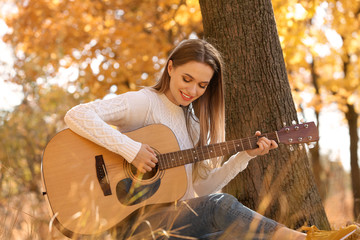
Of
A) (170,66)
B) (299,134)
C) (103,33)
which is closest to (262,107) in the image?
(299,134)

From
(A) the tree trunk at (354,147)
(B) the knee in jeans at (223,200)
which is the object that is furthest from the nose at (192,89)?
(A) the tree trunk at (354,147)

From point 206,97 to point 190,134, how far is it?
340 millimetres

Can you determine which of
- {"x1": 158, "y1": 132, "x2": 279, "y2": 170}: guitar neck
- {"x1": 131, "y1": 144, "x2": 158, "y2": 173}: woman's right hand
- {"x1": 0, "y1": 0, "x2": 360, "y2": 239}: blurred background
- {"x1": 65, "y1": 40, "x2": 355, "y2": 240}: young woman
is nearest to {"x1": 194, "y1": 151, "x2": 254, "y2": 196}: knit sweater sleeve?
{"x1": 65, "y1": 40, "x2": 355, "y2": 240}: young woman

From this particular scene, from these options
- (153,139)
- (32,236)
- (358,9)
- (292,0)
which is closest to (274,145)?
(153,139)

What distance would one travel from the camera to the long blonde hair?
120 inches

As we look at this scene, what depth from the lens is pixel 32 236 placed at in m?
2.56

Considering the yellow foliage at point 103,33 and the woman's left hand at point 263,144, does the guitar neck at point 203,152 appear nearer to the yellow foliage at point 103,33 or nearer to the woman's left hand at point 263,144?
the woman's left hand at point 263,144

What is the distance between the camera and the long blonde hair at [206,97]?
305cm

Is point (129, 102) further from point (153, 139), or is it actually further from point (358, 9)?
point (358, 9)

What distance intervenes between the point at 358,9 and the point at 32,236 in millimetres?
6794

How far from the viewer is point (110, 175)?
2.78 metres

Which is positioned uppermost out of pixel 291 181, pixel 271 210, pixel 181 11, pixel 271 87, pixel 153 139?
pixel 181 11

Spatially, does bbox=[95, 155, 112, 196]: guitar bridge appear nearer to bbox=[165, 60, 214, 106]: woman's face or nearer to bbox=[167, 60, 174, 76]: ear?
bbox=[165, 60, 214, 106]: woman's face

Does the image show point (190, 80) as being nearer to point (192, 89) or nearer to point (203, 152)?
point (192, 89)
